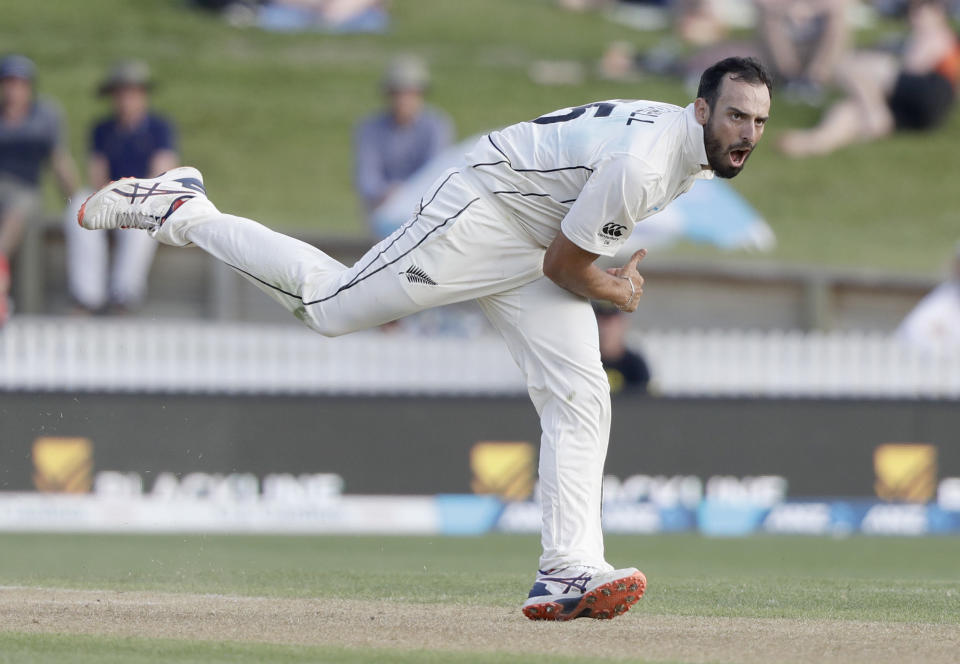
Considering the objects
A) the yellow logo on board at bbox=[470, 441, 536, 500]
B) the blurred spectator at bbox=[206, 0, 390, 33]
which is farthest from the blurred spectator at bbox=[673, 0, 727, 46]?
the yellow logo on board at bbox=[470, 441, 536, 500]

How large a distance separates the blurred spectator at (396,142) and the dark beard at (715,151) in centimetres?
900

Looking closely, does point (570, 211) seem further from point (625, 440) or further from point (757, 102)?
point (625, 440)

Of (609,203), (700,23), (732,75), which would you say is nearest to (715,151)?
(732,75)

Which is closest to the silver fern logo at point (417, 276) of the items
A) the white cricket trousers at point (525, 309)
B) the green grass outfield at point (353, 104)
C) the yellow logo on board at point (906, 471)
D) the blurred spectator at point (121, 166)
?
the white cricket trousers at point (525, 309)

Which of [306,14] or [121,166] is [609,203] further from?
[306,14]

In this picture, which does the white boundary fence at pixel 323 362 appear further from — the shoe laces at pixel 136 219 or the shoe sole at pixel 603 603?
the shoe sole at pixel 603 603

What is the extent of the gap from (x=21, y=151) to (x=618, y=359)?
5.77 metres

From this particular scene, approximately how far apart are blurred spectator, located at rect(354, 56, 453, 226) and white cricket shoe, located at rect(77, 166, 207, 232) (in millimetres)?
7743

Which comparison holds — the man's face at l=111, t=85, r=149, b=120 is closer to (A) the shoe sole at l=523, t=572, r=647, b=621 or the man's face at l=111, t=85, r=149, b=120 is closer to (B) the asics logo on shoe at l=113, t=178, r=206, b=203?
(B) the asics logo on shoe at l=113, t=178, r=206, b=203

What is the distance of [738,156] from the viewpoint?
5777 millimetres

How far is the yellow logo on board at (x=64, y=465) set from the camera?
11711 mm

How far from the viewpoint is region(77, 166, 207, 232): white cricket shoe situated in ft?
22.3

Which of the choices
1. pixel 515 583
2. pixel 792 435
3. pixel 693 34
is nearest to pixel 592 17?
pixel 693 34

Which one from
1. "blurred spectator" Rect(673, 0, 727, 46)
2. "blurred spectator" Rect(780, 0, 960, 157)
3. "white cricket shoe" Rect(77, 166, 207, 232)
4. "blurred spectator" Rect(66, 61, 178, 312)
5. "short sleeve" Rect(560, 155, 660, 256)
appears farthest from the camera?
"blurred spectator" Rect(673, 0, 727, 46)
